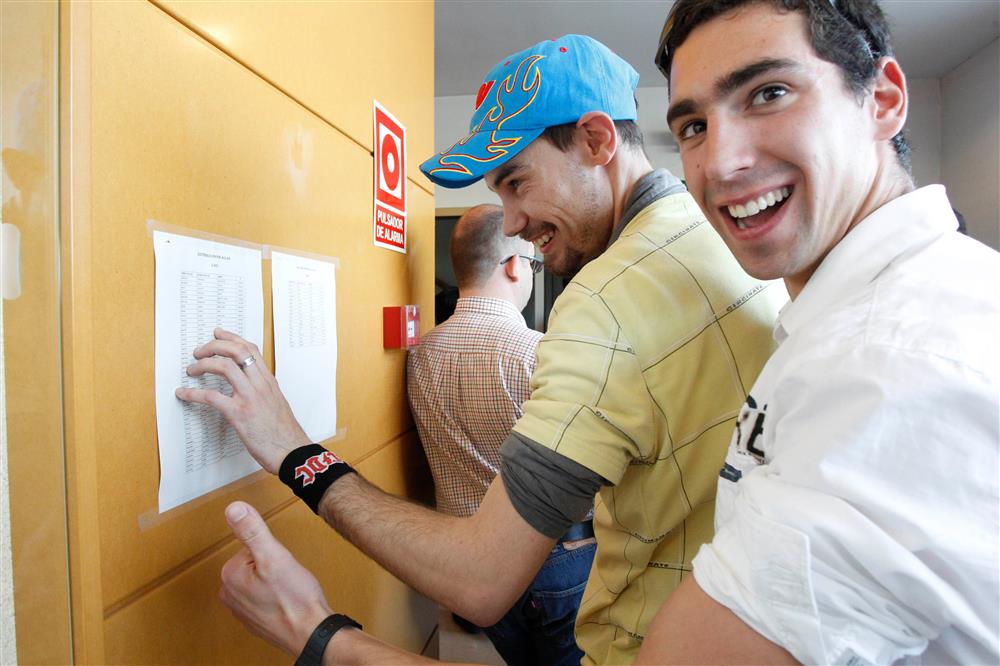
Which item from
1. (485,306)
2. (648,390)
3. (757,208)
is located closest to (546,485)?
(648,390)

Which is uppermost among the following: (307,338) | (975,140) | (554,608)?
(975,140)

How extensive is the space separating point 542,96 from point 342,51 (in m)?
0.51

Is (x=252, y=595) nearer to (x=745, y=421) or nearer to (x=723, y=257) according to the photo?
(x=745, y=421)

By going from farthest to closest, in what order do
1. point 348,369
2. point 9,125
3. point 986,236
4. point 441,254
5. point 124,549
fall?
point 441,254 < point 986,236 < point 348,369 < point 124,549 < point 9,125

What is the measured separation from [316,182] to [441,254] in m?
4.05

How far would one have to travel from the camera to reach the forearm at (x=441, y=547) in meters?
0.87

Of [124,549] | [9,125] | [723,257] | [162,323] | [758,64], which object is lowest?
[124,549]

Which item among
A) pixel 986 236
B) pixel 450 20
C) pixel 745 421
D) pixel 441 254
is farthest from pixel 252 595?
pixel 986 236

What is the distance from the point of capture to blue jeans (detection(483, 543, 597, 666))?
1.88 metres

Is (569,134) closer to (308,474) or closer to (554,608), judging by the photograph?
(308,474)

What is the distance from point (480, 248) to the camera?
2.27 meters

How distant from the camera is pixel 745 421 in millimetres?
694

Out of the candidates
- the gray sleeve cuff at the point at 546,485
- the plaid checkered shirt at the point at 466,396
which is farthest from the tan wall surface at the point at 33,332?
the plaid checkered shirt at the point at 466,396

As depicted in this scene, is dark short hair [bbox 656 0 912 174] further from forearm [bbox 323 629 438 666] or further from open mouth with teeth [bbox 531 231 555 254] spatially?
forearm [bbox 323 629 438 666]
